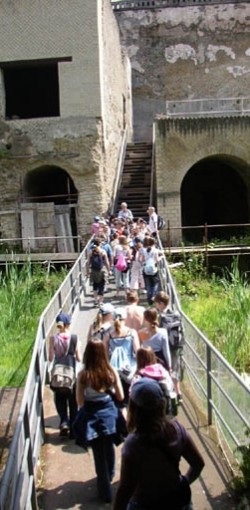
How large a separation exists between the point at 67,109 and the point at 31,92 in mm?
6662

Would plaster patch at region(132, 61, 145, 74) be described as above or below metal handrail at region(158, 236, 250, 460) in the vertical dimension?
above

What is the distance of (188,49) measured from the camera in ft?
103

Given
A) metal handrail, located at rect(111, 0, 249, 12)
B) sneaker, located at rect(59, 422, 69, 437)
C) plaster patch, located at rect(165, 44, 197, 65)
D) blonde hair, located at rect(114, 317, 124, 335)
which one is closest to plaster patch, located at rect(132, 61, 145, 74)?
plaster patch, located at rect(165, 44, 197, 65)

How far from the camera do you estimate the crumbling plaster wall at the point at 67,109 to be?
2039cm

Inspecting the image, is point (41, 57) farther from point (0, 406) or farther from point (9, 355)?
point (0, 406)

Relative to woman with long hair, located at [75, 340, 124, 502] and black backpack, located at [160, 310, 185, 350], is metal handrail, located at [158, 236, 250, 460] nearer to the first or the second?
black backpack, located at [160, 310, 185, 350]

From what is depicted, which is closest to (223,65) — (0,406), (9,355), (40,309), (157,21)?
(157,21)

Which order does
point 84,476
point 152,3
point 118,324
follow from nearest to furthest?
point 84,476, point 118,324, point 152,3

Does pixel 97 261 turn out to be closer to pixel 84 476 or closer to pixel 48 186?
pixel 84 476

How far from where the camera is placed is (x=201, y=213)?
30.8 m

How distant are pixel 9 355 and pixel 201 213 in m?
20.8

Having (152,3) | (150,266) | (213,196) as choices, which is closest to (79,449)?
(150,266)

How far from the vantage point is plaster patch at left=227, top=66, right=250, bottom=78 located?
Result: 104 feet

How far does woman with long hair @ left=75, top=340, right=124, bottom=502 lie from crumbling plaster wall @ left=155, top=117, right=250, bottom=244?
642 inches
